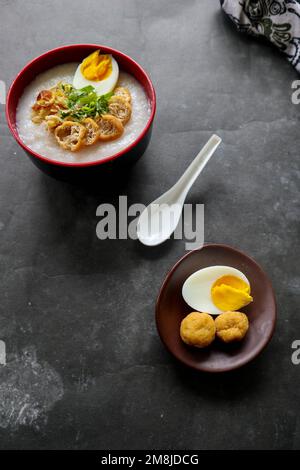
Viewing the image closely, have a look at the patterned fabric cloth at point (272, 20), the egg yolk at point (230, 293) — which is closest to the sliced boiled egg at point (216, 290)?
the egg yolk at point (230, 293)

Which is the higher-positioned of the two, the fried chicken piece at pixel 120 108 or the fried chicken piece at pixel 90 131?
the fried chicken piece at pixel 120 108

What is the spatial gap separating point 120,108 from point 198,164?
0.28m

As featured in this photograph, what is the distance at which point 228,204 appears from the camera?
1.55 m

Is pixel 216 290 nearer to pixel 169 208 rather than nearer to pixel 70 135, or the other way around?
pixel 169 208

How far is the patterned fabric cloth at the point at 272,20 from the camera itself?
163 centimetres

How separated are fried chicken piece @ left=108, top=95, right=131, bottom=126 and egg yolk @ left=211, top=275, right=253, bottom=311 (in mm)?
490

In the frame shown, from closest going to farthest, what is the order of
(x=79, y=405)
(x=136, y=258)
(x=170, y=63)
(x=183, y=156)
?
(x=79, y=405), (x=136, y=258), (x=183, y=156), (x=170, y=63)

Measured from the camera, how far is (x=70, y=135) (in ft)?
4.59

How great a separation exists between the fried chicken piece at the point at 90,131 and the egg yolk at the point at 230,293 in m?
0.48

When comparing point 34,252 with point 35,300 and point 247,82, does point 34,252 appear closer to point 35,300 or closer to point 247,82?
point 35,300

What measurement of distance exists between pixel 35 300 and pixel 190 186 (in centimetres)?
53

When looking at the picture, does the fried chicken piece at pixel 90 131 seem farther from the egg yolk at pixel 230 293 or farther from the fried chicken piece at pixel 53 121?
the egg yolk at pixel 230 293

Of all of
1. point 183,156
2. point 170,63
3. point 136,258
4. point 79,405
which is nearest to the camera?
point 79,405

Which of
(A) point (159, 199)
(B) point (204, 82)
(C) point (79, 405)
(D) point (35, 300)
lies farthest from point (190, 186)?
(C) point (79, 405)
